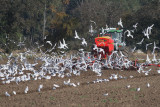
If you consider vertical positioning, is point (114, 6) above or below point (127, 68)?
above

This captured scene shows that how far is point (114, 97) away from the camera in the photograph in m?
12.5

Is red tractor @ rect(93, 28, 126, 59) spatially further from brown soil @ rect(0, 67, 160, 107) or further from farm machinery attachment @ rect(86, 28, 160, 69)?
brown soil @ rect(0, 67, 160, 107)

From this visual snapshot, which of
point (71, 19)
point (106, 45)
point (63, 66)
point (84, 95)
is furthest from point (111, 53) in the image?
point (71, 19)

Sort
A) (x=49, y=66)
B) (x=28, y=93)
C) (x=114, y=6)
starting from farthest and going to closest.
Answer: (x=114, y=6) → (x=49, y=66) → (x=28, y=93)

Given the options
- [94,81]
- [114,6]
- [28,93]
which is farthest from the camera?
[114,6]

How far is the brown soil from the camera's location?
11.5 metres

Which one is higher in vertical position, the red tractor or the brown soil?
the red tractor

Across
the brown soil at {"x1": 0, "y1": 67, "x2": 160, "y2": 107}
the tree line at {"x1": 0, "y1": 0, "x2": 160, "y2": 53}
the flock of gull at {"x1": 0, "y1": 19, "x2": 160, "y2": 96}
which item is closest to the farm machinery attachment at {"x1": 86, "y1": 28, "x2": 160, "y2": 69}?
the flock of gull at {"x1": 0, "y1": 19, "x2": 160, "y2": 96}

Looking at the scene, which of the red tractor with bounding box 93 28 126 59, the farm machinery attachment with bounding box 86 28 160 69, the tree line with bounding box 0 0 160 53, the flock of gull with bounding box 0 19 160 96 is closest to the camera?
the flock of gull with bounding box 0 19 160 96

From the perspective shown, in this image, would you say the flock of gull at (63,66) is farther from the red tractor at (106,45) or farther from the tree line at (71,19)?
the tree line at (71,19)

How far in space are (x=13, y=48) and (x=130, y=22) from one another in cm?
1504

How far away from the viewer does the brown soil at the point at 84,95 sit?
11461 mm

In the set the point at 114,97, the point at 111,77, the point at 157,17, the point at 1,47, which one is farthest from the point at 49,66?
the point at 157,17

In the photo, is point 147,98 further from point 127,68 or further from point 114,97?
point 127,68
